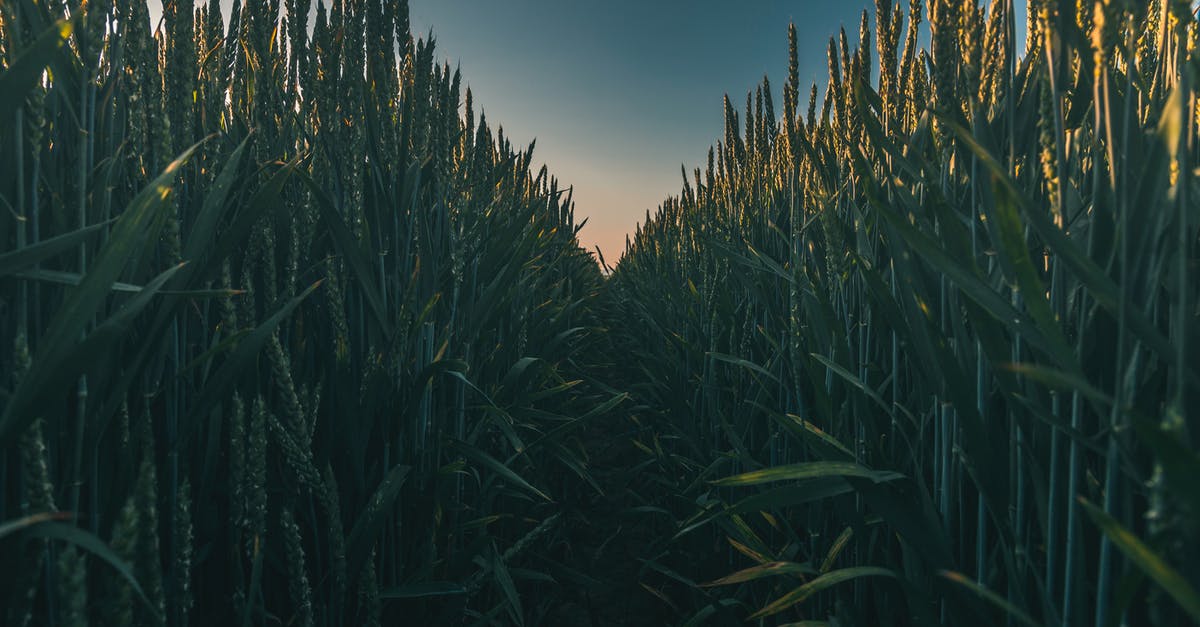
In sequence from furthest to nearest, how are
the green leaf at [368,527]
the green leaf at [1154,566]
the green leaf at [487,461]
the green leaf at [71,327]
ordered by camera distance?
1. the green leaf at [487,461]
2. the green leaf at [368,527]
3. the green leaf at [71,327]
4. the green leaf at [1154,566]

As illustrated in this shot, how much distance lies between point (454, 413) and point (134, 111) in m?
0.78

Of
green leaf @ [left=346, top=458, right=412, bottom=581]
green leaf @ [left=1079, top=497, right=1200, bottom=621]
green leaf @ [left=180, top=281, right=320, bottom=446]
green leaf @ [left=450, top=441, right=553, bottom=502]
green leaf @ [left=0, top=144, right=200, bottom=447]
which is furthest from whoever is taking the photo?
green leaf @ [left=450, top=441, right=553, bottom=502]

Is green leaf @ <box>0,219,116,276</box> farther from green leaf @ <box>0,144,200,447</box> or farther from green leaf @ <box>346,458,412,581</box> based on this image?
green leaf @ <box>346,458,412,581</box>

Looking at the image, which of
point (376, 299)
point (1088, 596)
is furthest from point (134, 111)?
point (1088, 596)

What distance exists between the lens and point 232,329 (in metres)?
0.70

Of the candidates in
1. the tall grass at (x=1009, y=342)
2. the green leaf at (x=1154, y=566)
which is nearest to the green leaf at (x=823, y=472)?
the tall grass at (x=1009, y=342)

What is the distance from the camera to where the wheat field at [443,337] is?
48 cm

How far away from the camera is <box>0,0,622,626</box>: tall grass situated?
1.69ft

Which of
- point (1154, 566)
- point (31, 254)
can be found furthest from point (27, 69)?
point (1154, 566)

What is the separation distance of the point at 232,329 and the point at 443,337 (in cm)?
59

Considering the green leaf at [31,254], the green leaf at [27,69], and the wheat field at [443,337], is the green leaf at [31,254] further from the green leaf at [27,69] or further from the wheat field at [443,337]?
the green leaf at [27,69]

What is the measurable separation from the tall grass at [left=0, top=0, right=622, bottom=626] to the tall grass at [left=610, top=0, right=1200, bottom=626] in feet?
1.82

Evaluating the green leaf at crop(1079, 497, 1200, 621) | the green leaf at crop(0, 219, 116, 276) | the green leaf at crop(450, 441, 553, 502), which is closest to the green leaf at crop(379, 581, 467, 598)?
the green leaf at crop(450, 441, 553, 502)

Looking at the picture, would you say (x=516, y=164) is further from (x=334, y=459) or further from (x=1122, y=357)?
(x=1122, y=357)
